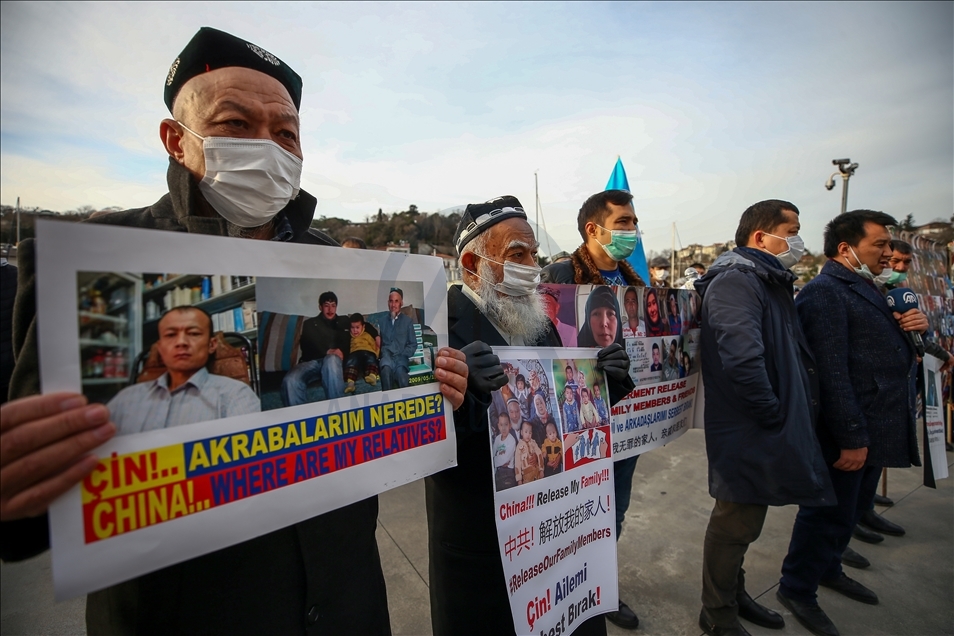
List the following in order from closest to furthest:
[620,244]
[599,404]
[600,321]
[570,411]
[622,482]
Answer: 1. [570,411]
2. [599,404]
3. [600,321]
4. [622,482]
5. [620,244]

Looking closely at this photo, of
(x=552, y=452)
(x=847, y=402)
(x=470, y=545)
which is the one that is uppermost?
(x=552, y=452)

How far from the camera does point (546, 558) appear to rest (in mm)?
1454

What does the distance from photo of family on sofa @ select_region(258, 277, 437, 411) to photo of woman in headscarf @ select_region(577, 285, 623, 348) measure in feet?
4.64

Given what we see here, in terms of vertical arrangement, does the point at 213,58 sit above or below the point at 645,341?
above

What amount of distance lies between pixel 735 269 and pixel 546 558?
1875 millimetres

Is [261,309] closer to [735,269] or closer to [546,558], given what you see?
[546,558]

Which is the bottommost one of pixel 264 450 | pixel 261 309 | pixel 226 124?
pixel 264 450

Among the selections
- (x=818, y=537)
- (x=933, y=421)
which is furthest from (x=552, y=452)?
(x=933, y=421)

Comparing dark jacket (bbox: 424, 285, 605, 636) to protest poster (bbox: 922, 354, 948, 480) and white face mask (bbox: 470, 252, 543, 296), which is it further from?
protest poster (bbox: 922, 354, 948, 480)

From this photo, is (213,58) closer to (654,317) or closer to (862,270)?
(654,317)

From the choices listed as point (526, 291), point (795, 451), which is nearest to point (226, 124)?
point (526, 291)

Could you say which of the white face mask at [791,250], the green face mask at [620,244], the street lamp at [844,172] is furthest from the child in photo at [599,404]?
the street lamp at [844,172]

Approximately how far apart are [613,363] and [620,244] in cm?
149

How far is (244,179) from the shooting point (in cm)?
114
